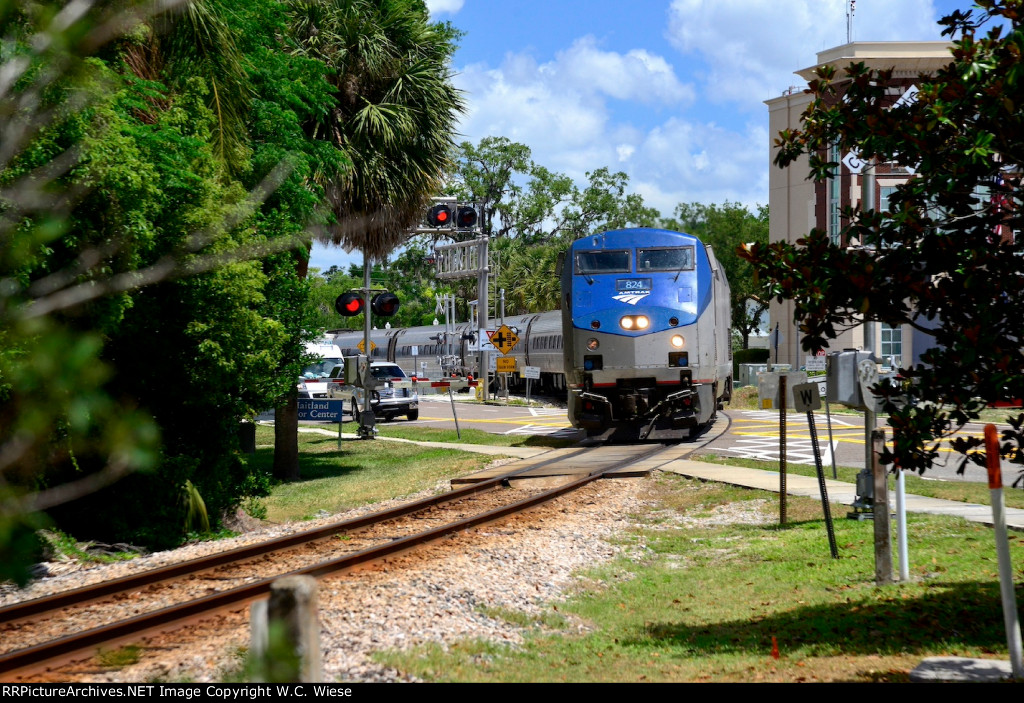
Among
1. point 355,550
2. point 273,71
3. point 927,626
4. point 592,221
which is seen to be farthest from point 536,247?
point 927,626

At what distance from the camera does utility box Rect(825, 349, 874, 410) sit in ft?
32.7

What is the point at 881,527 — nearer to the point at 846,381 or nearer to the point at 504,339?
the point at 846,381

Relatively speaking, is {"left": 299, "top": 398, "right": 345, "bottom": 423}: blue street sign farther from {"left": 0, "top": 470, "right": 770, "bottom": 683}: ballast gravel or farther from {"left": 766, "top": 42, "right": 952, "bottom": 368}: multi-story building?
{"left": 766, "top": 42, "right": 952, "bottom": 368}: multi-story building

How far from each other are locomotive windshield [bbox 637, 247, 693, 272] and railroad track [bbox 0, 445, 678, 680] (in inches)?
287

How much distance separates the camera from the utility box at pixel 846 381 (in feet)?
32.7

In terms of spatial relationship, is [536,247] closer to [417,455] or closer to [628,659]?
[417,455]

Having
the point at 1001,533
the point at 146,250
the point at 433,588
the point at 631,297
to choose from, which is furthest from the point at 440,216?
the point at 1001,533

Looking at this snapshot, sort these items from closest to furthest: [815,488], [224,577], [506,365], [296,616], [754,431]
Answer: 1. [296,616]
2. [224,577]
3. [815,488]
4. [754,431]
5. [506,365]

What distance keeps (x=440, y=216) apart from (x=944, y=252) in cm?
1706

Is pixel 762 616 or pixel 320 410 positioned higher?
pixel 320 410

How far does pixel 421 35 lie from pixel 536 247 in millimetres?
43996

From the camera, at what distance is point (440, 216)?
23.2m

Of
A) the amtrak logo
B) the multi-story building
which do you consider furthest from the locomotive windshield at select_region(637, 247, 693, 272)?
the multi-story building

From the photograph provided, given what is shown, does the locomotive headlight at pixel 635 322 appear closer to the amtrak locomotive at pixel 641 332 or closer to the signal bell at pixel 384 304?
the amtrak locomotive at pixel 641 332
